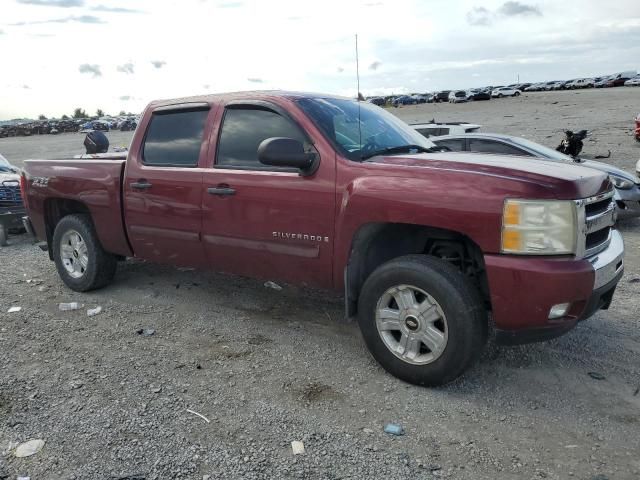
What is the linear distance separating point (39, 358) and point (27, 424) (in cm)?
104

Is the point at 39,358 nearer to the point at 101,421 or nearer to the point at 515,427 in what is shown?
the point at 101,421

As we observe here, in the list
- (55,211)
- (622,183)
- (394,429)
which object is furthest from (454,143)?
(394,429)

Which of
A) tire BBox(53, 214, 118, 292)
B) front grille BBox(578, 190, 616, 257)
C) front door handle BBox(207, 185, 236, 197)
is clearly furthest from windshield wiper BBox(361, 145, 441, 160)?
tire BBox(53, 214, 118, 292)

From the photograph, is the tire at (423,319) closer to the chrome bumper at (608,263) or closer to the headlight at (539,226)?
the headlight at (539,226)

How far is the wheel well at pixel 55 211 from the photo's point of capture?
239 inches

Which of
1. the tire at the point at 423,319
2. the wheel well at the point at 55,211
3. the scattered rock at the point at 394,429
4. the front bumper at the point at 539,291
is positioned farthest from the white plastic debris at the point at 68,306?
the front bumper at the point at 539,291

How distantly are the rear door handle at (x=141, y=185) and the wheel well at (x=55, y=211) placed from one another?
3.99 ft

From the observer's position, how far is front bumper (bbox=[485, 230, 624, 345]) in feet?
10.6

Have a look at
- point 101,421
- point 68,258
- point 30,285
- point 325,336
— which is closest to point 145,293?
point 68,258

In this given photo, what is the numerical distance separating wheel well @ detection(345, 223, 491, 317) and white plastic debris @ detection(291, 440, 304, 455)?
1092 mm

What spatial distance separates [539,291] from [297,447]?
1578 mm

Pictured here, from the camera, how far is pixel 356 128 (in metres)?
4.41

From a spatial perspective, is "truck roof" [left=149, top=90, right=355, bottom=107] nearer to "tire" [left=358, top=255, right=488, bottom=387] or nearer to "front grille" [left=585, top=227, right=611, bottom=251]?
"tire" [left=358, top=255, right=488, bottom=387]

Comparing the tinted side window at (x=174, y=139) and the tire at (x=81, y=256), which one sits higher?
the tinted side window at (x=174, y=139)
